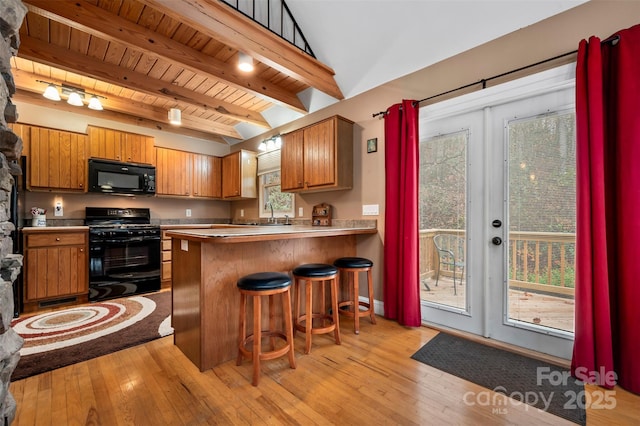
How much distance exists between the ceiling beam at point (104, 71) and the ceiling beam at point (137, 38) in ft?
2.61

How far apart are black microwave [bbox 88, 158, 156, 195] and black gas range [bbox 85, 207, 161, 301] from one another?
447 millimetres

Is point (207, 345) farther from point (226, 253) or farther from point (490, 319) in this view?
point (490, 319)

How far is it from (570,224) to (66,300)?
5.30m

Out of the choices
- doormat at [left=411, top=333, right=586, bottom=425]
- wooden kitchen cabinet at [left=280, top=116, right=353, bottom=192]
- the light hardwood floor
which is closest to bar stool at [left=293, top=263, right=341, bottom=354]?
the light hardwood floor

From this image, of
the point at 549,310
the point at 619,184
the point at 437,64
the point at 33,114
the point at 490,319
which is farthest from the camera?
the point at 33,114

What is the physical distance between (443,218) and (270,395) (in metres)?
2.11

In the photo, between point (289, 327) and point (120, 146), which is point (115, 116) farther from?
point (289, 327)

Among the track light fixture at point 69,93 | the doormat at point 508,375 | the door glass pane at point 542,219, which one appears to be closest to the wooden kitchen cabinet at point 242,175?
the track light fixture at point 69,93

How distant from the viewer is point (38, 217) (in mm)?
3510

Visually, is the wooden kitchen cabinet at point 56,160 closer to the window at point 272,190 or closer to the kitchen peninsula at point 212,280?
the window at point 272,190

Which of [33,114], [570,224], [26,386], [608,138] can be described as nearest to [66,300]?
[26,386]

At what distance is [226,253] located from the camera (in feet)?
6.65

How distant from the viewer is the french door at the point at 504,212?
6.74 ft

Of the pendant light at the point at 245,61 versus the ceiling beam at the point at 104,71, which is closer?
the ceiling beam at the point at 104,71
